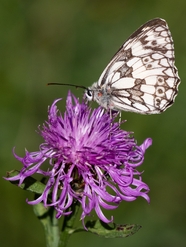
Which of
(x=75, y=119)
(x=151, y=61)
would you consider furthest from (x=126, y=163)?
(x=151, y=61)

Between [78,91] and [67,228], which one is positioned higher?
[78,91]

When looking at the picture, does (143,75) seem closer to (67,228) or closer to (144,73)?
→ (144,73)

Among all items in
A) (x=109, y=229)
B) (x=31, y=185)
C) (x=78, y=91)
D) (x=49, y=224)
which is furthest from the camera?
(x=78, y=91)

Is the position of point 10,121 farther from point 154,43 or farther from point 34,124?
point 154,43

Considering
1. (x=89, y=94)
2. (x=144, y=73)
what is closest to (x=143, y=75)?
(x=144, y=73)

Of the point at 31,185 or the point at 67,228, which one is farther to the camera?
the point at 67,228

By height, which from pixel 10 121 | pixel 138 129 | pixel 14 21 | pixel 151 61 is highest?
pixel 14 21
